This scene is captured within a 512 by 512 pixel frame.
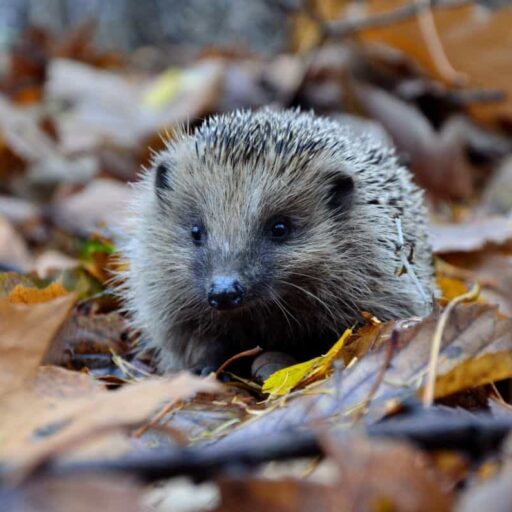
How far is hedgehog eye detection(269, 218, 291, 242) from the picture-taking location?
2957 millimetres

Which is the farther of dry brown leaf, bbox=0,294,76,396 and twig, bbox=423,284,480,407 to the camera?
dry brown leaf, bbox=0,294,76,396

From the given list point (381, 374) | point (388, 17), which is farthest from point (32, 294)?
point (388, 17)

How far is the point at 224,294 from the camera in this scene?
259cm

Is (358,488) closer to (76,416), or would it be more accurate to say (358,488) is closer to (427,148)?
(76,416)

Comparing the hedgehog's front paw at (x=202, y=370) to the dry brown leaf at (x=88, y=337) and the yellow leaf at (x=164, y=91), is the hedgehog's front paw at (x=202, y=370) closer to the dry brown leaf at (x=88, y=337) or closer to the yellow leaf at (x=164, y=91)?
the dry brown leaf at (x=88, y=337)

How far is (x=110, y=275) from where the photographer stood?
3.74 m

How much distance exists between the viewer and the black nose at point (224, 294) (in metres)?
2.59

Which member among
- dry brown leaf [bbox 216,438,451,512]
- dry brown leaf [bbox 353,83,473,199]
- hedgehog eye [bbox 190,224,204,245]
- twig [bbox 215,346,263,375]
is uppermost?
dry brown leaf [bbox 353,83,473,199]

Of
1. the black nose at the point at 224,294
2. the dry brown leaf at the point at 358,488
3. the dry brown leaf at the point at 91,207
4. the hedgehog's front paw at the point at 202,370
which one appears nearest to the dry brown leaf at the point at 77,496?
the dry brown leaf at the point at 358,488

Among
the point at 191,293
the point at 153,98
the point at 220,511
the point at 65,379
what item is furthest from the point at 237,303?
the point at 153,98

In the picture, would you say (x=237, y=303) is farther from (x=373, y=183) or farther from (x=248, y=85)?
(x=248, y=85)

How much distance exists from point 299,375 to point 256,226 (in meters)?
0.70

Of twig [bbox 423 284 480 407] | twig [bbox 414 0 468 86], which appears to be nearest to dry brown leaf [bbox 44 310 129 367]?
twig [bbox 423 284 480 407]

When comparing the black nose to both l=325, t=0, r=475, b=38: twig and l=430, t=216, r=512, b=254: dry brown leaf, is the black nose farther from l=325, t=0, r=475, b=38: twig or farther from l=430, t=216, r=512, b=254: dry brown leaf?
l=325, t=0, r=475, b=38: twig
